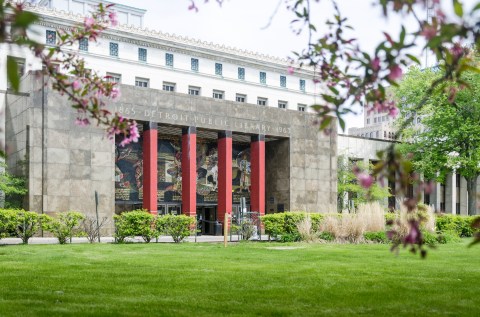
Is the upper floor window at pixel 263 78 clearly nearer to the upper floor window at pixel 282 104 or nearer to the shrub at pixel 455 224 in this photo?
the upper floor window at pixel 282 104

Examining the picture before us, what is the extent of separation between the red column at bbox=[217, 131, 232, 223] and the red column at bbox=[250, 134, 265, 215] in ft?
6.41

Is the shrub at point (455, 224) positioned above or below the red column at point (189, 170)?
below

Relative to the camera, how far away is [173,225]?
27109 mm

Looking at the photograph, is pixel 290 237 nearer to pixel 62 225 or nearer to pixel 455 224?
pixel 62 225

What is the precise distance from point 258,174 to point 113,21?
1384 inches

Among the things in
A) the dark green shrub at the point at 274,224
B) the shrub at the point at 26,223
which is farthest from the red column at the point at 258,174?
the shrub at the point at 26,223

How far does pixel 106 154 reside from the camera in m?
34.2

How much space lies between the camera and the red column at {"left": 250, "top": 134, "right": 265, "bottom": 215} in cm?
4091

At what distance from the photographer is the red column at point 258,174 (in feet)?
Answer: 134

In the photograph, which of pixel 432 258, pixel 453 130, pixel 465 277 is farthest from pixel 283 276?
pixel 453 130

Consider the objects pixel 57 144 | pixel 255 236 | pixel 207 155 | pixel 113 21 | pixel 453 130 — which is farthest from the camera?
pixel 453 130

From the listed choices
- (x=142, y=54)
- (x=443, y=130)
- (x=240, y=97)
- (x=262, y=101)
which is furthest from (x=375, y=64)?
Answer: (x=262, y=101)

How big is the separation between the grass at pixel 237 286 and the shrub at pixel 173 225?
10.8 metres

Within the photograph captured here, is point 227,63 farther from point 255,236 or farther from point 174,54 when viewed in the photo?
point 255,236
